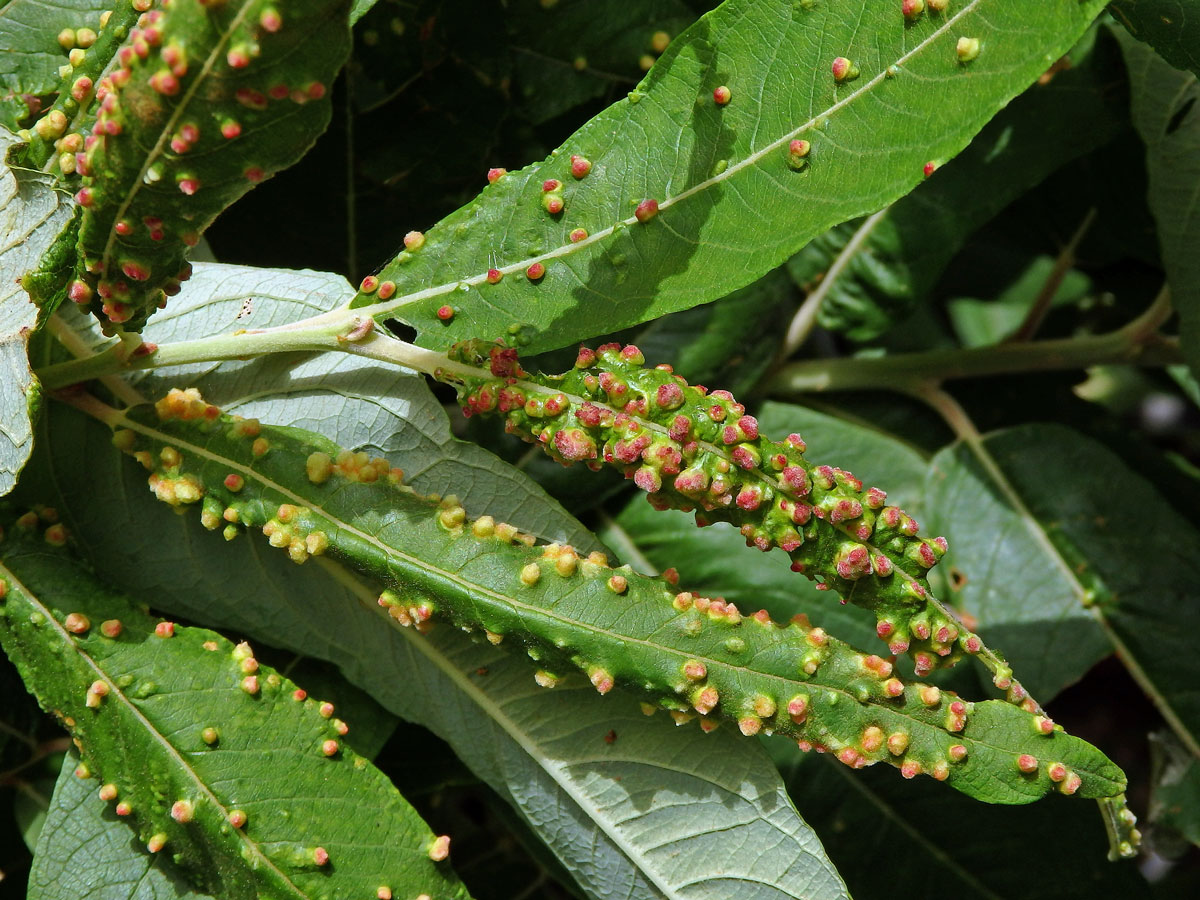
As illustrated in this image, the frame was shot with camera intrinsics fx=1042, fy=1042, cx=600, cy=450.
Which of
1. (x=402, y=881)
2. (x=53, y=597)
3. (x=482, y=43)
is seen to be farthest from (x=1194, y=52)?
(x=53, y=597)

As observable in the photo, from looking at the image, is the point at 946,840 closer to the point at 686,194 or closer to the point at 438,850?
the point at 438,850

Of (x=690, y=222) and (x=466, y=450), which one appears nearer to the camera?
(x=690, y=222)

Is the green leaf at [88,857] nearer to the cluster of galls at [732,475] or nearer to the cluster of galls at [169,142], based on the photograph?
the cluster of galls at [169,142]

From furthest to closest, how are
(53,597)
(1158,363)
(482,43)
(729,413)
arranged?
(1158,363) < (482,43) < (53,597) < (729,413)

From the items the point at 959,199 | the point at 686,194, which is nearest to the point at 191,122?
the point at 686,194

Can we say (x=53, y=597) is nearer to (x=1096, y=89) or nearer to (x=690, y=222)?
(x=690, y=222)

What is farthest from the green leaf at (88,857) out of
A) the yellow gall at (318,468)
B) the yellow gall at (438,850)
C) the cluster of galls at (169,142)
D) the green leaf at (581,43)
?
the green leaf at (581,43)

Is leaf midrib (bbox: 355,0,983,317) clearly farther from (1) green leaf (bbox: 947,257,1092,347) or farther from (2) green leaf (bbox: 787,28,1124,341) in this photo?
(1) green leaf (bbox: 947,257,1092,347)
